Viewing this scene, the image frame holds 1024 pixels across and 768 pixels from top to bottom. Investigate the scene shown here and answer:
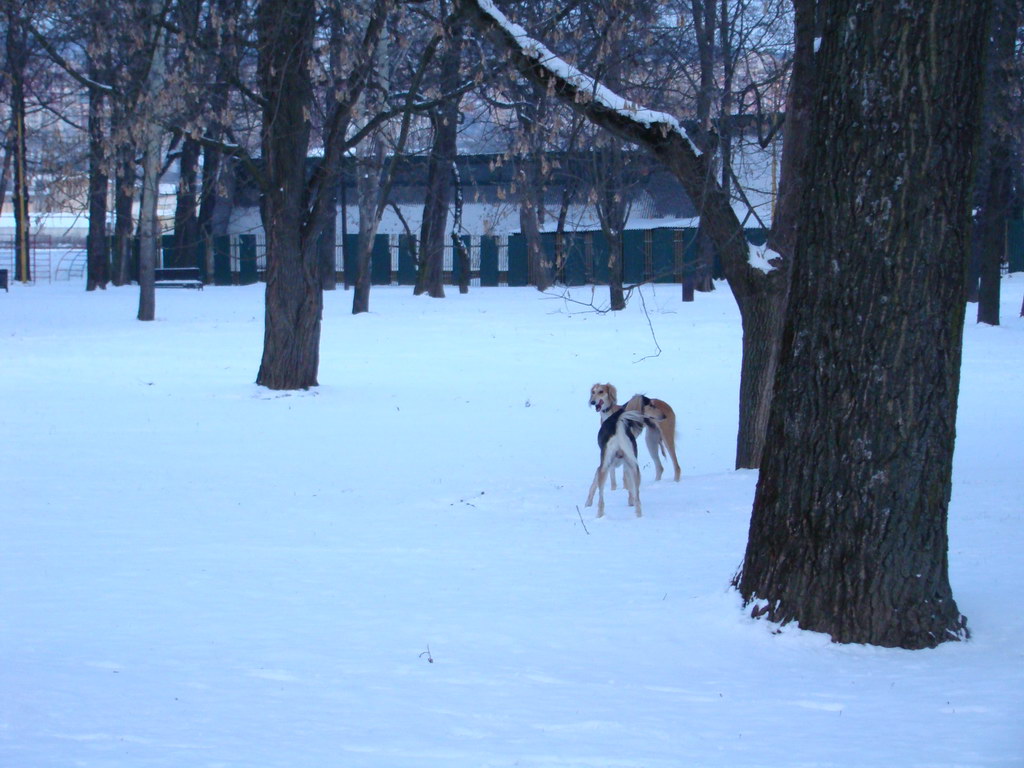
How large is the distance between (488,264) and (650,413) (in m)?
37.6

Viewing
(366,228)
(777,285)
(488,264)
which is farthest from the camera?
(488,264)

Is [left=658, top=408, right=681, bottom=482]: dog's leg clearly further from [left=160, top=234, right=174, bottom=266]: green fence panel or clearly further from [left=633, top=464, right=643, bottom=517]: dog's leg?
[left=160, top=234, right=174, bottom=266]: green fence panel

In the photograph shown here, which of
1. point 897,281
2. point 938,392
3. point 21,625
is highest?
point 897,281

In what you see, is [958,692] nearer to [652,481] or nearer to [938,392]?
[938,392]

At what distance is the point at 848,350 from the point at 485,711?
2.47 metres

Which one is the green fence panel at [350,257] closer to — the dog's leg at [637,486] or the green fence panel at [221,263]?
the green fence panel at [221,263]

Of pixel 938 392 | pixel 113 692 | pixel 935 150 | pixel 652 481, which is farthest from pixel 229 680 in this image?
pixel 652 481

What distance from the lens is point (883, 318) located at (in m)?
5.62

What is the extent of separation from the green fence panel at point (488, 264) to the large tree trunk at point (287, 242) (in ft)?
97.5

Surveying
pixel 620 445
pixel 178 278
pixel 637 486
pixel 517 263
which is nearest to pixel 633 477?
pixel 637 486

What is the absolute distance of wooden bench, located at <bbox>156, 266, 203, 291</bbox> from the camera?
44.2 meters

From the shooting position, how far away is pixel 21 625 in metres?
6.31

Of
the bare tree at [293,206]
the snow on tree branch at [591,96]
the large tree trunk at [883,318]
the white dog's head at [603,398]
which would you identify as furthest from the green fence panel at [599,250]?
the large tree trunk at [883,318]

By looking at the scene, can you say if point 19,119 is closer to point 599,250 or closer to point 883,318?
point 599,250
